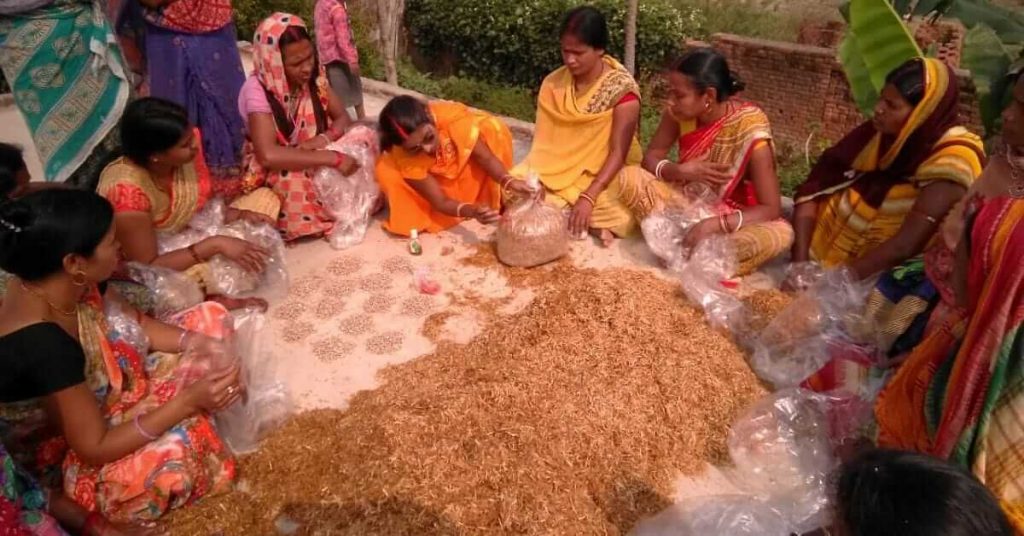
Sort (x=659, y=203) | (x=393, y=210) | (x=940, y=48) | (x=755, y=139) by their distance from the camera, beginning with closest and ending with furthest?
(x=755, y=139) < (x=659, y=203) < (x=393, y=210) < (x=940, y=48)

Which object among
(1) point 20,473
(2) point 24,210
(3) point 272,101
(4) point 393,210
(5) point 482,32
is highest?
(2) point 24,210

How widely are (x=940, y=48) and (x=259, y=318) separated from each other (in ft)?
29.2

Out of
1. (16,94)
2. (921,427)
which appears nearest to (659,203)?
(921,427)

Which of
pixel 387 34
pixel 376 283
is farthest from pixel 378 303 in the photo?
pixel 387 34

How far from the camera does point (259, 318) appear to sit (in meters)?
3.21

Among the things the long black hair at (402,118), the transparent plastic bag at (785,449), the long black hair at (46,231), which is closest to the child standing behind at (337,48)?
the long black hair at (402,118)

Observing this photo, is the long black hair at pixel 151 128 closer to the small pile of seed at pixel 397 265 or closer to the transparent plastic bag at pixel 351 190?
the transparent plastic bag at pixel 351 190

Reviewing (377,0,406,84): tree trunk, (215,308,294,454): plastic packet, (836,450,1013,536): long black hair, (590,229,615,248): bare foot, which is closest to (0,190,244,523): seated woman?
(215,308,294,454): plastic packet

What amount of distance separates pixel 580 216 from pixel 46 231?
2798mm

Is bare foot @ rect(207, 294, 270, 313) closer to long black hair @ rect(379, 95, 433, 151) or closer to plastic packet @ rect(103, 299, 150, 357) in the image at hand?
plastic packet @ rect(103, 299, 150, 357)

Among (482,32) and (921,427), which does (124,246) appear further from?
(482,32)

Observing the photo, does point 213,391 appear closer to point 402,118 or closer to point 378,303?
point 378,303

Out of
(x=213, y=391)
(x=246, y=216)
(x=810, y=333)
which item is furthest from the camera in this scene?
→ (x=246, y=216)

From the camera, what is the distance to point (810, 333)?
312 cm
